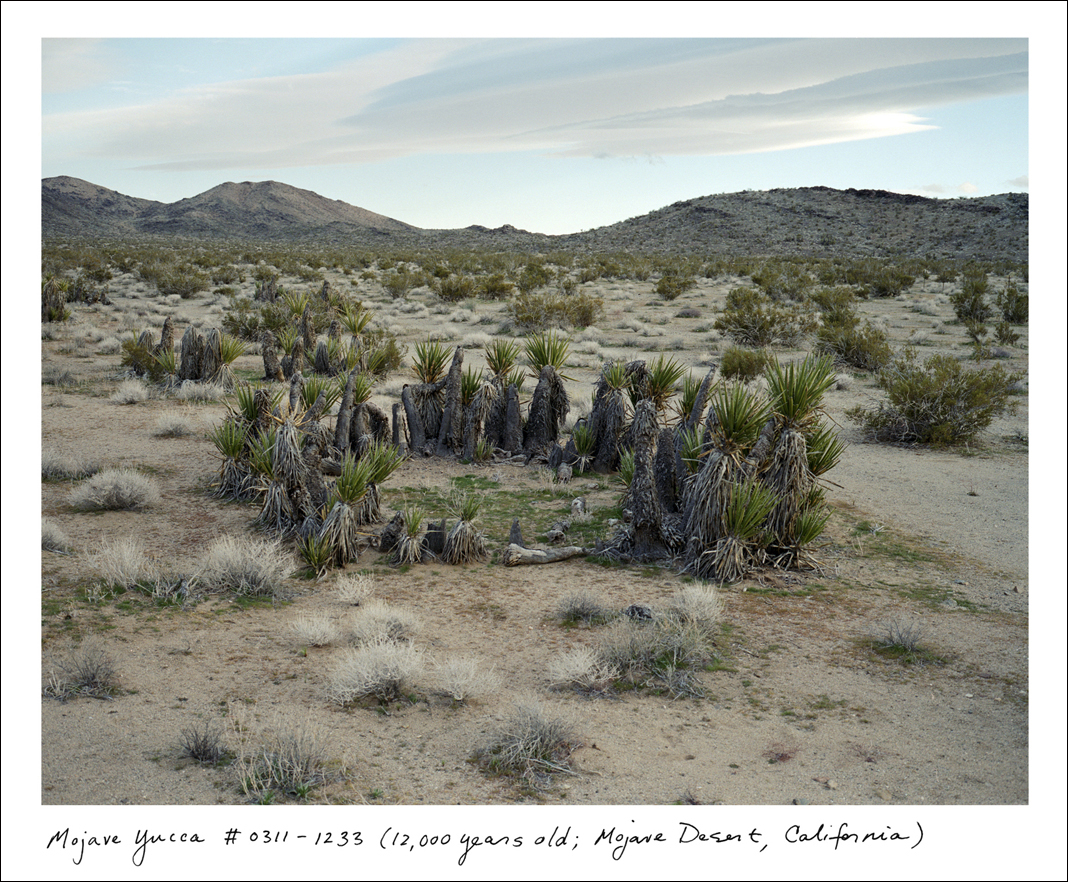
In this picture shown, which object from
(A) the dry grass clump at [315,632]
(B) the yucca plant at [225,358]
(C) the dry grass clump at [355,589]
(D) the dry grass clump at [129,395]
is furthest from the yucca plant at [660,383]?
(D) the dry grass clump at [129,395]

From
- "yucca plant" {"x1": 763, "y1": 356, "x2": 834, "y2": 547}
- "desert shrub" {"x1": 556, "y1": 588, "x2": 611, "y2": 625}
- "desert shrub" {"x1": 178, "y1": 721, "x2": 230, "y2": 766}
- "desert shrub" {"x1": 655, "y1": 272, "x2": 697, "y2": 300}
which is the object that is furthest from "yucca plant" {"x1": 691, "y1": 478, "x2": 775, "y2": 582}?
"desert shrub" {"x1": 655, "y1": 272, "x2": 697, "y2": 300}

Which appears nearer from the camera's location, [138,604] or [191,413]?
[138,604]

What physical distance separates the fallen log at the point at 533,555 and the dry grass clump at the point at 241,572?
2039mm

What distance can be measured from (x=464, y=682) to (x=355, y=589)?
6.48ft

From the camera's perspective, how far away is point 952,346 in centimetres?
2027

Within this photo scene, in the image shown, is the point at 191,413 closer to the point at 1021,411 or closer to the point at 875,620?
the point at 875,620

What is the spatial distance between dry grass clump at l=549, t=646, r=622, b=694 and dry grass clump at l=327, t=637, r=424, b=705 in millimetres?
944

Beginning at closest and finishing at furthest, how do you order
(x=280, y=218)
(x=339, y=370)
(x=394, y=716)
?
(x=394, y=716)
(x=339, y=370)
(x=280, y=218)

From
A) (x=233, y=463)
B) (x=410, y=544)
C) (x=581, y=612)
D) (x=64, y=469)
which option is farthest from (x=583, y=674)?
(x=64, y=469)

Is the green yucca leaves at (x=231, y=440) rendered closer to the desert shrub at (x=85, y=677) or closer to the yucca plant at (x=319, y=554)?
the yucca plant at (x=319, y=554)

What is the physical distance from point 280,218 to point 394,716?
14839 cm

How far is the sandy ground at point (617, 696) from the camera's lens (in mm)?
4078

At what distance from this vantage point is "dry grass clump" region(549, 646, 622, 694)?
5074 mm

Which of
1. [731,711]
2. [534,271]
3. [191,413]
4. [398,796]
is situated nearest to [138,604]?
[398,796]
